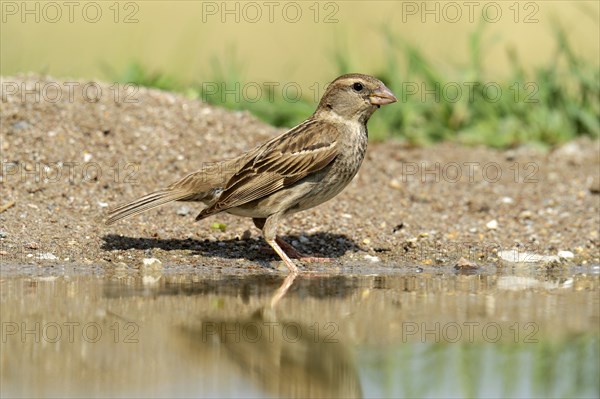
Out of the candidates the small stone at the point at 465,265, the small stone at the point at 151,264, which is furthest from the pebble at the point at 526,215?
the small stone at the point at 151,264

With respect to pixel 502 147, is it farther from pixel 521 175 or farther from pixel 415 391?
pixel 415 391

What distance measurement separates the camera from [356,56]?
39.8ft

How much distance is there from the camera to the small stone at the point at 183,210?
859 centimetres

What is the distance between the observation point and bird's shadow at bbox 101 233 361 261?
25.4 ft

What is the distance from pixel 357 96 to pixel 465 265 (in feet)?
4.90

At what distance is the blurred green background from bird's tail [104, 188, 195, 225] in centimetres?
333

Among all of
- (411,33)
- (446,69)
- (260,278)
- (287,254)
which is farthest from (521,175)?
(411,33)

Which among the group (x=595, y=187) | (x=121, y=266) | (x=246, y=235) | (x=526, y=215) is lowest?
(x=121, y=266)

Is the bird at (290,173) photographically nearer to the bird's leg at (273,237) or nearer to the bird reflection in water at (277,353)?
the bird's leg at (273,237)

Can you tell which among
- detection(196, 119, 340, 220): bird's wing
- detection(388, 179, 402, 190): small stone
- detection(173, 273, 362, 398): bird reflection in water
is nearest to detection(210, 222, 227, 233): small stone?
detection(196, 119, 340, 220): bird's wing

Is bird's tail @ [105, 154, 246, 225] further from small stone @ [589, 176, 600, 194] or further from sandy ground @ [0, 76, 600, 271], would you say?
small stone @ [589, 176, 600, 194]

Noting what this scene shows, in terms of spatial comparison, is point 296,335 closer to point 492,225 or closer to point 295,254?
point 295,254

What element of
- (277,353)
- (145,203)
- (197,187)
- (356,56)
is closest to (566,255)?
(197,187)

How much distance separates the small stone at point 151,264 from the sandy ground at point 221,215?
0.26 ft
